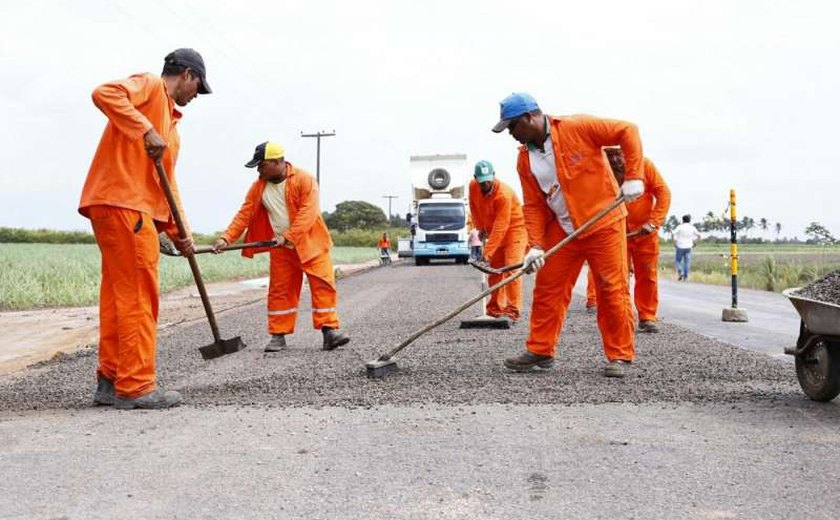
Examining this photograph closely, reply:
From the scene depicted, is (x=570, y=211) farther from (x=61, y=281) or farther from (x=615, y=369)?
(x=61, y=281)

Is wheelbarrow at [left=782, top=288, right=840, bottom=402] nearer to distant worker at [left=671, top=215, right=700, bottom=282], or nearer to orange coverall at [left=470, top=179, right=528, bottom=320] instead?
orange coverall at [left=470, top=179, right=528, bottom=320]

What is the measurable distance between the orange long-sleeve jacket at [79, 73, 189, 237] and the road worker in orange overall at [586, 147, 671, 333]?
4858 millimetres

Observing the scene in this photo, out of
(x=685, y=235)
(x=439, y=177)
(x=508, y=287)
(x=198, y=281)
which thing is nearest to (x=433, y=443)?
(x=198, y=281)

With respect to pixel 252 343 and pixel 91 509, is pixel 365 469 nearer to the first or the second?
pixel 91 509

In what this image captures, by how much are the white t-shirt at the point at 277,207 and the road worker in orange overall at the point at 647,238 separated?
3143mm

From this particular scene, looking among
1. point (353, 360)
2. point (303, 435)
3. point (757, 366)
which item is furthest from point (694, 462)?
point (353, 360)

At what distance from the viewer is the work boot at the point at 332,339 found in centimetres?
714

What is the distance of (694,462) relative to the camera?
133 inches

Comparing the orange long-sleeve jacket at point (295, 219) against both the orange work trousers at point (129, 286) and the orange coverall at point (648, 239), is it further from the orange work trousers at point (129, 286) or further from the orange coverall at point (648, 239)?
the orange coverall at point (648, 239)

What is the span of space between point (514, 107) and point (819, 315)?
221cm

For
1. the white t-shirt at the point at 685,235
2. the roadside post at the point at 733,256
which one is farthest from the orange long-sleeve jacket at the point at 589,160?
the white t-shirt at the point at 685,235

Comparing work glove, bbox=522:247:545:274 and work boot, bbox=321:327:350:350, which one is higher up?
work glove, bbox=522:247:545:274

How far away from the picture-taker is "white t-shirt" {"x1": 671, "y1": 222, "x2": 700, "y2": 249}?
736 inches

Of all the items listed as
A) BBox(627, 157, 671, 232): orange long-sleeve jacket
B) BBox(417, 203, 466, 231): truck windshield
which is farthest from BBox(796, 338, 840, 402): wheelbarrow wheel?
BBox(417, 203, 466, 231): truck windshield
